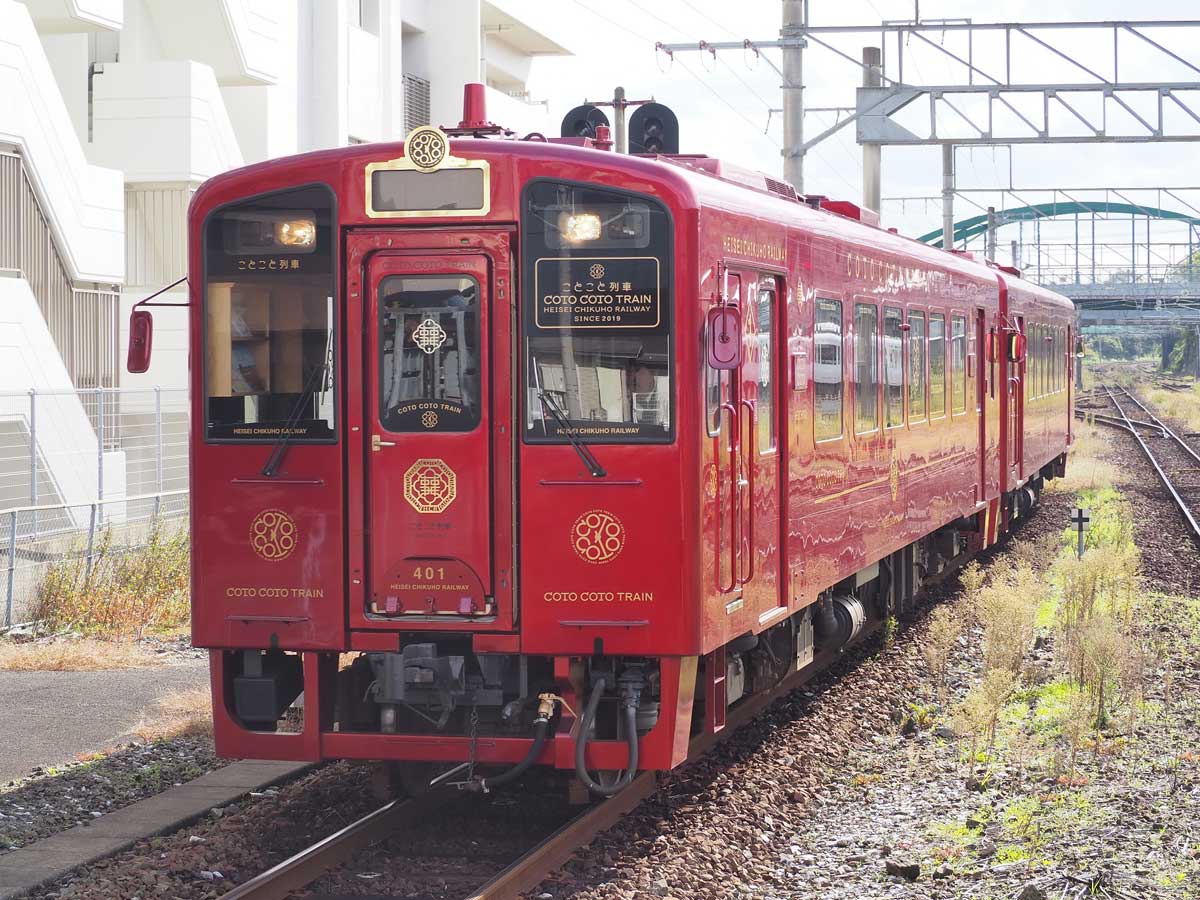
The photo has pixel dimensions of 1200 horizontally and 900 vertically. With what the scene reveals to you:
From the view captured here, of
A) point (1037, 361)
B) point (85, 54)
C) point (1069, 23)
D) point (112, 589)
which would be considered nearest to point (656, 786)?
point (112, 589)

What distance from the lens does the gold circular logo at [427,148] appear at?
752cm

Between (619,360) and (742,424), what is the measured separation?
3.16 ft

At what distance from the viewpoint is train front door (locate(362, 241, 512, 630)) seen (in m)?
7.51

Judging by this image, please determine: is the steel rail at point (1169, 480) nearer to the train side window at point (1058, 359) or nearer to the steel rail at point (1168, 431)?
the steel rail at point (1168, 431)

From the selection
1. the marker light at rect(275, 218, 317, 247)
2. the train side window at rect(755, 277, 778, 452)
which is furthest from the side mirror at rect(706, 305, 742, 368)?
the marker light at rect(275, 218, 317, 247)

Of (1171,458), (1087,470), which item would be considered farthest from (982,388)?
(1171,458)

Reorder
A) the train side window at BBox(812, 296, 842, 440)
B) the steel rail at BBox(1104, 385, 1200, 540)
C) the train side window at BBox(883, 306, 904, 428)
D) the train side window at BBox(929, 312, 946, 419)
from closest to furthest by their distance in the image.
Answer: the train side window at BBox(812, 296, 842, 440) → the train side window at BBox(883, 306, 904, 428) → the train side window at BBox(929, 312, 946, 419) → the steel rail at BBox(1104, 385, 1200, 540)

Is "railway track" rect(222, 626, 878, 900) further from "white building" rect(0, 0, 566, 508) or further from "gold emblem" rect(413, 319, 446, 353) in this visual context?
"white building" rect(0, 0, 566, 508)

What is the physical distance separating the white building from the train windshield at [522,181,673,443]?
10.9 m

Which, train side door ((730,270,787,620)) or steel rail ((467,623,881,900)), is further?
train side door ((730,270,787,620))

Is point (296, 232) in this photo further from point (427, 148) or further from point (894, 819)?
point (894, 819)

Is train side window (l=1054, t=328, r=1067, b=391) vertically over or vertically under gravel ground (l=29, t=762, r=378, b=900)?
over

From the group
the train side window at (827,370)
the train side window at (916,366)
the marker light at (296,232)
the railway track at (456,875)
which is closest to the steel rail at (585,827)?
the railway track at (456,875)

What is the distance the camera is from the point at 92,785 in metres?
8.73
